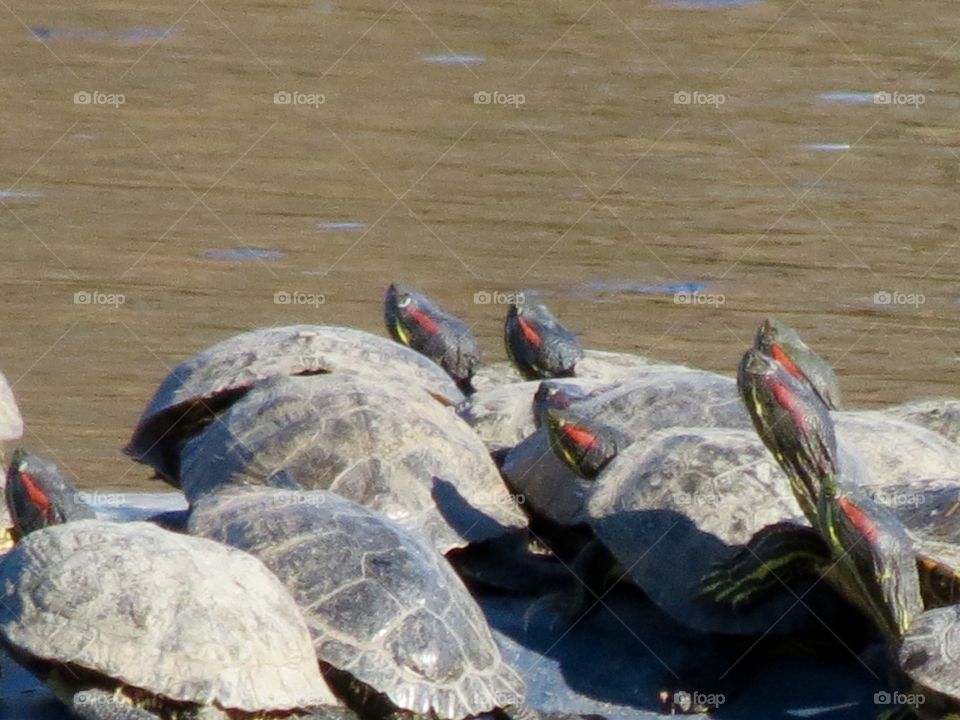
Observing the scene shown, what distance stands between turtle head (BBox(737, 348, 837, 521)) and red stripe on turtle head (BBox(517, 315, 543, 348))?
1.89 metres

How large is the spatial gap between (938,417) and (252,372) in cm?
200

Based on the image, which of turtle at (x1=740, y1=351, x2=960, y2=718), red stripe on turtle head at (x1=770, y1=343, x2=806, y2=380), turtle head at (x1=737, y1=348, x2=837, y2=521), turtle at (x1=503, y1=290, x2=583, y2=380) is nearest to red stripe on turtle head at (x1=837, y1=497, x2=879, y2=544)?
turtle at (x1=740, y1=351, x2=960, y2=718)

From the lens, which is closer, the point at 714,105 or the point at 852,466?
the point at 852,466

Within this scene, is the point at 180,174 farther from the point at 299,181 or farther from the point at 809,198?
the point at 809,198

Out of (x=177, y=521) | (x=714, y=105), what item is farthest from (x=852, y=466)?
(x=714, y=105)

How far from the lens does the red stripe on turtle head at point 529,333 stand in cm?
639

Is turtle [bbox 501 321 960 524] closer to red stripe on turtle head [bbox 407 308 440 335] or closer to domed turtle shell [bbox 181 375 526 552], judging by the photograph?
domed turtle shell [bbox 181 375 526 552]

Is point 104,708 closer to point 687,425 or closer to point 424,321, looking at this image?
point 687,425

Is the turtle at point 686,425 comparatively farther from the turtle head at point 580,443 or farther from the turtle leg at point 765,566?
the turtle leg at point 765,566

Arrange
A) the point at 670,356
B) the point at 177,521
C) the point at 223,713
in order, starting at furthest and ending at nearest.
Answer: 1. the point at 670,356
2. the point at 177,521
3. the point at 223,713

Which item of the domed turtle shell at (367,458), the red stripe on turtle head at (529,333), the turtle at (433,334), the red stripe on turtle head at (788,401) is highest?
the red stripe on turtle head at (788,401)

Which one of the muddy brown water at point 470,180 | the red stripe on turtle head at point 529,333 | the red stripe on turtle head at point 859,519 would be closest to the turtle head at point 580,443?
the red stripe on turtle head at point 859,519

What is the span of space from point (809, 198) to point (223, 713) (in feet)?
24.2

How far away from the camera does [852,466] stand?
4.86 meters
